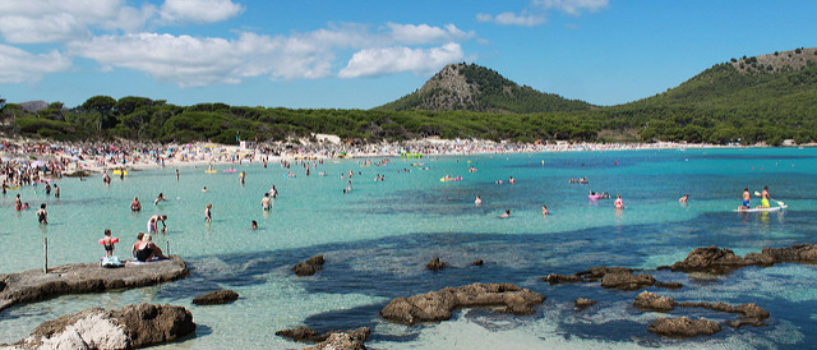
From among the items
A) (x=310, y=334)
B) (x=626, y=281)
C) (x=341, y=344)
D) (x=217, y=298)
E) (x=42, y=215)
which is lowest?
(x=310, y=334)

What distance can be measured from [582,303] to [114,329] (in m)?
10.3

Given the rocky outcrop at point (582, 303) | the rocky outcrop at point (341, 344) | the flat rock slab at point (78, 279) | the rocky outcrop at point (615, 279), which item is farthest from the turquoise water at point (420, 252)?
the rocky outcrop at point (341, 344)

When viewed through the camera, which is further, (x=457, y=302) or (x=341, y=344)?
(x=457, y=302)

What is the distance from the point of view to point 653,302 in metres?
14.3

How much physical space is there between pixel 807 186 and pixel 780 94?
16204 centimetres

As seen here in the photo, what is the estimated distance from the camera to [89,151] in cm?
7644

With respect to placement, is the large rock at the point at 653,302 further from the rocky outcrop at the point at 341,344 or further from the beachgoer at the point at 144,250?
the beachgoer at the point at 144,250

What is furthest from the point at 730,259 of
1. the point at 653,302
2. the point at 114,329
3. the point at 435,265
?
the point at 114,329

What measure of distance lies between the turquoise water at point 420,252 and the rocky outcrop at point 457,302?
416 mm

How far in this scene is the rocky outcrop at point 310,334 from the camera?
1239 cm

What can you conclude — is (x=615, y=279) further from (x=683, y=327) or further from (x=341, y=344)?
(x=341, y=344)

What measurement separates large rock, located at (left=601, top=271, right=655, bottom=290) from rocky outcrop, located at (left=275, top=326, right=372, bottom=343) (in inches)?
284

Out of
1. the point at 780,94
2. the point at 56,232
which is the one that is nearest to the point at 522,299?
the point at 56,232

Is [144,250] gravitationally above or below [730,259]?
above
